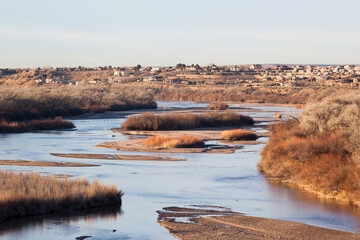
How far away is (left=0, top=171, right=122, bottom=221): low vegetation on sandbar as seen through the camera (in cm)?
1803

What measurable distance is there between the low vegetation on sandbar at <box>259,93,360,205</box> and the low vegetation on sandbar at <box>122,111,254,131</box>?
21.4 m

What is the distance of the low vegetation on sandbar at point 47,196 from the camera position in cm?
1803

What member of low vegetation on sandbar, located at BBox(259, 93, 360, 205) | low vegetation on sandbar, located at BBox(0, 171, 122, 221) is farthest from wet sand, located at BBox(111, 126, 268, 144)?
low vegetation on sandbar, located at BBox(0, 171, 122, 221)

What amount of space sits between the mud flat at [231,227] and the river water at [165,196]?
0.49m

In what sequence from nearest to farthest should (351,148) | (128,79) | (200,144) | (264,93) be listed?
(351,148), (200,144), (264,93), (128,79)

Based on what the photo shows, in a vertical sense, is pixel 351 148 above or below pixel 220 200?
above

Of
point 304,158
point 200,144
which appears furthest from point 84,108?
point 304,158

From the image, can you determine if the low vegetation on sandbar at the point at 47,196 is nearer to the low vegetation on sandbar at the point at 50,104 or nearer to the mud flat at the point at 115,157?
the mud flat at the point at 115,157

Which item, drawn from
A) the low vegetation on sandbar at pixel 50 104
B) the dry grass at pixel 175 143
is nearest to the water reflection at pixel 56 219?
the dry grass at pixel 175 143

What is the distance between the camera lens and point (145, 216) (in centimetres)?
1889

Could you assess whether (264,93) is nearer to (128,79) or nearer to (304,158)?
(128,79)

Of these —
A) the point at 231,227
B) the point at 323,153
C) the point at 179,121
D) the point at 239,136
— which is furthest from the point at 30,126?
the point at 231,227

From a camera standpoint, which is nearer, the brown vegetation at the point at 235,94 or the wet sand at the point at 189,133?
the wet sand at the point at 189,133

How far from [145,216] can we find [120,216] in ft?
2.59
